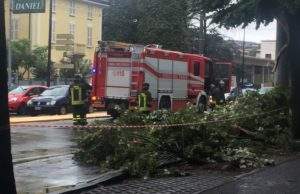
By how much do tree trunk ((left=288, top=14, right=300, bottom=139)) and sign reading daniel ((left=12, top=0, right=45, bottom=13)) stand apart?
51.9 ft

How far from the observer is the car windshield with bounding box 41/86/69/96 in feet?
97.3

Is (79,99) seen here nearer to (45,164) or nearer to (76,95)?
(76,95)

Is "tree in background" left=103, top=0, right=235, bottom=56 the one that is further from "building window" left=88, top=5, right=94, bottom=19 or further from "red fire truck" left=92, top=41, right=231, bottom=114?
"red fire truck" left=92, top=41, right=231, bottom=114

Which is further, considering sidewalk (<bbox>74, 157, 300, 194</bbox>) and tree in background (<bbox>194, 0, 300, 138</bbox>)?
tree in background (<bbox>194, 0, 300, 138</bbox>)

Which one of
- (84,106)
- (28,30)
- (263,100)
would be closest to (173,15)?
(28,30)

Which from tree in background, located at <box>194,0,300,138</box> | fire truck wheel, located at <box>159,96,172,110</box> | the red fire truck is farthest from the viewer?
fire truck wheel, located at <box>159,96,172,110</box>

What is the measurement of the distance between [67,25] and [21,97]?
29282mm

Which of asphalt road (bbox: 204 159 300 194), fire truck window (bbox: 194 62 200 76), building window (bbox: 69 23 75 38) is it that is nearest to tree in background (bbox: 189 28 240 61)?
building window (bbox: 69 23 75 38)

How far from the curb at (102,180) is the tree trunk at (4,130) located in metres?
2.49

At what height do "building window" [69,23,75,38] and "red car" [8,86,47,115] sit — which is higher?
"building window" [69,23,75,38]

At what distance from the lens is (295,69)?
47.7 feet

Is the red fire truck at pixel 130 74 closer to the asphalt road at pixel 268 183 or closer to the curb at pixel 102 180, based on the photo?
the asphalt road at pixel 268 183

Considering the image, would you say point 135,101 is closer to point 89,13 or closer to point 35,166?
point 35,166

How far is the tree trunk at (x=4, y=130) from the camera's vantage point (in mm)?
6148
